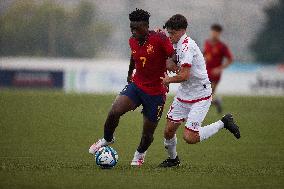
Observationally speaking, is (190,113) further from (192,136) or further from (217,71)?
(217,71)

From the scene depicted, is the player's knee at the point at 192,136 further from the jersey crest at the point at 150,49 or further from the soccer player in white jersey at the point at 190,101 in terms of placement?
the jersey crest at the point at 150,49

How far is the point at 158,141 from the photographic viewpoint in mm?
18078

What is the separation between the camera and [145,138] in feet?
43.0

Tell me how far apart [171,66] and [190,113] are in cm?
90

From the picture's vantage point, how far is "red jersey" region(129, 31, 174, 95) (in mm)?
12680

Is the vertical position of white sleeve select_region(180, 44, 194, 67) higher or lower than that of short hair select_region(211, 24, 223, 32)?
higher

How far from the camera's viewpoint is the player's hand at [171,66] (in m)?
12.5

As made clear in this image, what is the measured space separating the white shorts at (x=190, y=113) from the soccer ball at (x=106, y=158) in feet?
3.99

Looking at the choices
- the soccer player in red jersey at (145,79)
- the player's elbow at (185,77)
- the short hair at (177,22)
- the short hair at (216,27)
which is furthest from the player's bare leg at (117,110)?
the short hair at (216,27)

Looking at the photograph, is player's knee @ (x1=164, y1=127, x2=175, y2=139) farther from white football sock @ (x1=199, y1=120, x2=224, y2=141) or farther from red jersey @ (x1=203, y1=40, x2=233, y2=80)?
red jersey @ (x1=203, y1=40, x2=233, y2=80)

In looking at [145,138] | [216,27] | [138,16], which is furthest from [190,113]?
[216,27]

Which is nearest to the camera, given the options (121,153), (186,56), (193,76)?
(186,56)

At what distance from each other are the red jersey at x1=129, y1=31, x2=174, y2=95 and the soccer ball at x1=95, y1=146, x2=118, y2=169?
1.18m

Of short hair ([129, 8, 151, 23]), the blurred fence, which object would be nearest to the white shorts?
short hair ([129, 8, 151, 23])
